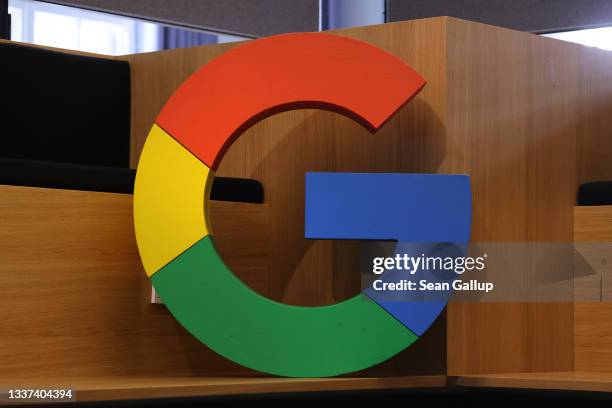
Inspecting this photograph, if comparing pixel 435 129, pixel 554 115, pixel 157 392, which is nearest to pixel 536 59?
pixel 554 115

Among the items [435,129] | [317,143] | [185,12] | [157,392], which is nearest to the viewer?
[157,392]

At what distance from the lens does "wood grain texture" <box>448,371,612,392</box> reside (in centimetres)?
180

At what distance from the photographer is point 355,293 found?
79.8 inches

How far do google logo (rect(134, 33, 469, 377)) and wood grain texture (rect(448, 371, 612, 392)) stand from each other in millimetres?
173

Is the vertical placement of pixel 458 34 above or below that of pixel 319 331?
above

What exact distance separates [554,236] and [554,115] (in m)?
0.27

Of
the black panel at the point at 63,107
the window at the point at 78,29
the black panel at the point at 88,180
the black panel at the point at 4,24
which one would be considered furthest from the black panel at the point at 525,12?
the black panel at the point at 88,180

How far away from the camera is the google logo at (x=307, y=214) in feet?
5.96

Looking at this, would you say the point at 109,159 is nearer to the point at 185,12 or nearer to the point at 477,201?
the point at 477,201

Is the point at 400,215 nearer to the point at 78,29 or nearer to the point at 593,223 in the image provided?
the point at 593,223

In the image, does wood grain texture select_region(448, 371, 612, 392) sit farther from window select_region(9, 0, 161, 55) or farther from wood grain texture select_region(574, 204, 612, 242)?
window select_region(9, 0, 161, 55)

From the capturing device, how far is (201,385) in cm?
168

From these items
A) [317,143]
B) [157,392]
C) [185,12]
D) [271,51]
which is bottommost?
[157,392]

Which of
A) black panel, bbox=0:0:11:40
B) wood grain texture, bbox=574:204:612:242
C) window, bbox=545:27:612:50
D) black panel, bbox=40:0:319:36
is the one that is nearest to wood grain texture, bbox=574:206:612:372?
wood grain texture, bbox=574:204:612:242
